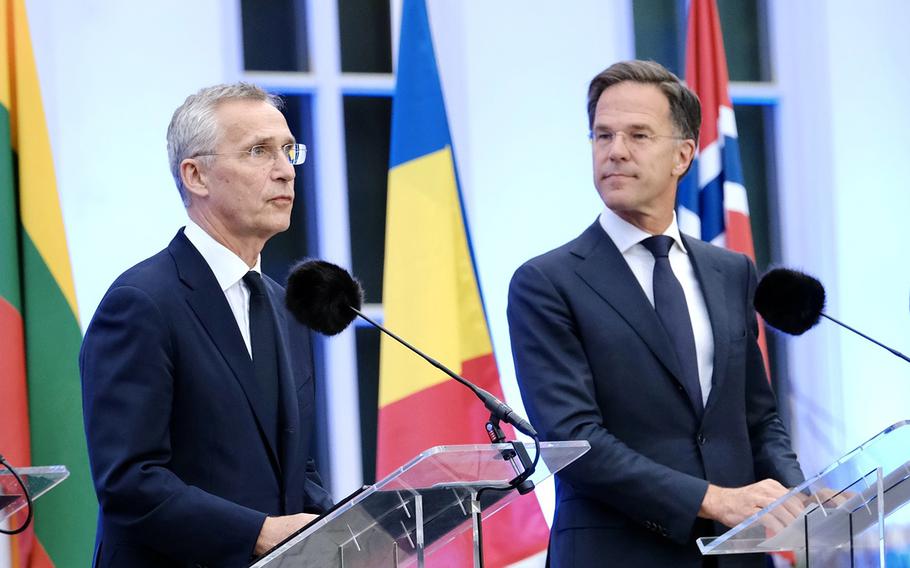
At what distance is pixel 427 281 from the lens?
4805 millimetres

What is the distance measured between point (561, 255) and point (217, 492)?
1.01 metres

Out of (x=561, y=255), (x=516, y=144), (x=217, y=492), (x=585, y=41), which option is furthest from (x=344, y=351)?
(x=217, y=492)

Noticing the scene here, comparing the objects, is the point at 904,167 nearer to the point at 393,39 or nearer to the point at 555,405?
the point at 393,39

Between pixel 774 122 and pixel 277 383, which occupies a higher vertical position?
pixel 774 122

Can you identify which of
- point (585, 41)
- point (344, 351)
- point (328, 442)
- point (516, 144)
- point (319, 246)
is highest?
point (585, 41)

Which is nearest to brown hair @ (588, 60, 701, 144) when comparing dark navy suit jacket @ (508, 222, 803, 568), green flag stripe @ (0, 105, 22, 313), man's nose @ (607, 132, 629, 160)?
man's nose @ (607, 132, 629, 160)

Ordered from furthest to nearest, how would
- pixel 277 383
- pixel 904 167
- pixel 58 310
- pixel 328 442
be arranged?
pixel 904 167 → pixel 328 442 → pixel 58 310 → pixel 277 383

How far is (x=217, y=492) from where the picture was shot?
2.76 meters

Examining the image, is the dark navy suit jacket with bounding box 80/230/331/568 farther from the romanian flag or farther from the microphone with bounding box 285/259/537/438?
the romanian flag

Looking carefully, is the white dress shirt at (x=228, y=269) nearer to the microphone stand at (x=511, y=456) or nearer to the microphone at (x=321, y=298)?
the microphone at (x=321, y=298)

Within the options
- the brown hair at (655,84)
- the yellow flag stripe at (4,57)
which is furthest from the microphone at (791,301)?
the yellow flag stripe at (4,57)

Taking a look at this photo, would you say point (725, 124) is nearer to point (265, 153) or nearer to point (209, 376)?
point (265, 153)

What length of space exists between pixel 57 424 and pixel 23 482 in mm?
1519

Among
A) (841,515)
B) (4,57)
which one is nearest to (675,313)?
(841,515)
